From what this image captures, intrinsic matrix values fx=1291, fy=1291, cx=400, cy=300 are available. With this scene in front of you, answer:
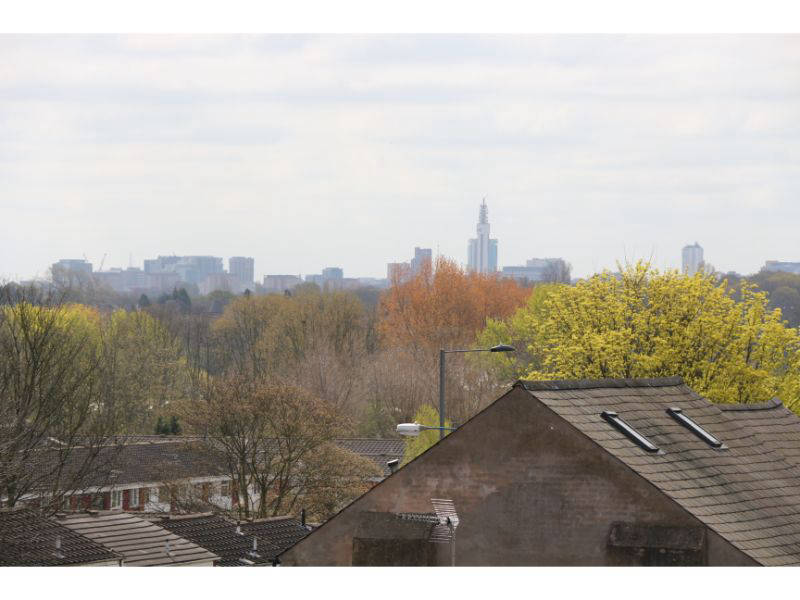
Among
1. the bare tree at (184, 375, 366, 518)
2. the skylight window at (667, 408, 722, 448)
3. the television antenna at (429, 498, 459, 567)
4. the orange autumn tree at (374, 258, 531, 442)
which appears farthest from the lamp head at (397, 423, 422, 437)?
the orange autumn tree at (374, 258, 531, 442)

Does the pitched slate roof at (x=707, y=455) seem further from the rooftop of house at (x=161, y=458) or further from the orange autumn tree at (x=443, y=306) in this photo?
the orange autumn tree at (x=443, y=306)

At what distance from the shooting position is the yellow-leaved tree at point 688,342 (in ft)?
129

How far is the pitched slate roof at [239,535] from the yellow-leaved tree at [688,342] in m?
9.45

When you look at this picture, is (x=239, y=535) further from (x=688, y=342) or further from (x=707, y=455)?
(x=707, y=455)

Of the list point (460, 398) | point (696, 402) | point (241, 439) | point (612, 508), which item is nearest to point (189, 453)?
point (241, 439)

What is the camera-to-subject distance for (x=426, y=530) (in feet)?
61.5

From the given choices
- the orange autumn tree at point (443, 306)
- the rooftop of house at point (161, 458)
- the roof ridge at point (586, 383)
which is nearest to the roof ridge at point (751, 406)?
the roof ridge at point (586, 383)

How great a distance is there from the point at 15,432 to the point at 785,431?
16862 millimetres

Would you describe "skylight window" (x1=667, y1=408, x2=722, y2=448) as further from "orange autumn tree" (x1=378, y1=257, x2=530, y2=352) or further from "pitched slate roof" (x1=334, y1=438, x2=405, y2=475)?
"orange autumn tree" (x1=378, y1=257, x2=530, y2=352)

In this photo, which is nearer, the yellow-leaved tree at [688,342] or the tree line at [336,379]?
the tree line at [336,379]

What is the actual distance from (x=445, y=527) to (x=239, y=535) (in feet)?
59.4

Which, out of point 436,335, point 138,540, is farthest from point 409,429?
point 436,335

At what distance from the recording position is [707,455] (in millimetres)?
20094

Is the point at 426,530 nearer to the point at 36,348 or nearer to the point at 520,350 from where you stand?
the point at 36,348
